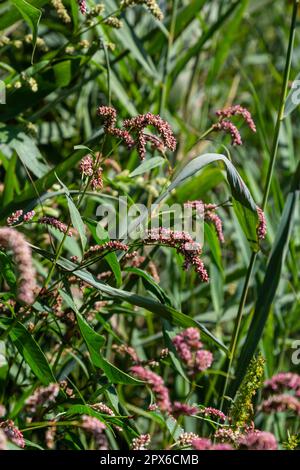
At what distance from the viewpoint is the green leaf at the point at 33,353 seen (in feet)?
3.29

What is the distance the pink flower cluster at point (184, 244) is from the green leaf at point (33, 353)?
0.20m

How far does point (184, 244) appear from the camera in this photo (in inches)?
39.8

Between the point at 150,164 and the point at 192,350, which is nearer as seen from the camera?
the point at 192,350

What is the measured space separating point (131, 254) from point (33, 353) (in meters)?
0.27

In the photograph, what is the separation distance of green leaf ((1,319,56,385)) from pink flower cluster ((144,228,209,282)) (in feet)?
0.64

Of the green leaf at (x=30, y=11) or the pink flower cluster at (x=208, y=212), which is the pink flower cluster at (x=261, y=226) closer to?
the pink flower cluster at (x=208, y=212)

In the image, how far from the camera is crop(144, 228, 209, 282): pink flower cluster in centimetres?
99

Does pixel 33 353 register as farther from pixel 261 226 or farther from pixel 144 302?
pixel 261 226

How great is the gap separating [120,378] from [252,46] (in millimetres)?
2619

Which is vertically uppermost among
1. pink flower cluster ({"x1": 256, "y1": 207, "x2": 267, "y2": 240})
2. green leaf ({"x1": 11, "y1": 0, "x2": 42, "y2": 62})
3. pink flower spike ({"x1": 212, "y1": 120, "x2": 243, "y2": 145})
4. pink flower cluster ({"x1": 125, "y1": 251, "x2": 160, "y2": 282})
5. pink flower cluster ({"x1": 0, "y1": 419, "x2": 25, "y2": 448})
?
green leaf ({"x1": 11, "y1": 0, "x2": 42, "y2": 62})

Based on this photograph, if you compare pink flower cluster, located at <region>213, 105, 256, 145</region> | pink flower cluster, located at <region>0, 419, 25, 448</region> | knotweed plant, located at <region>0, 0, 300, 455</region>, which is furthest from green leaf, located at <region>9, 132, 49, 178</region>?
pink flower cluster, located at <region>0, 419, 25, 448</region>

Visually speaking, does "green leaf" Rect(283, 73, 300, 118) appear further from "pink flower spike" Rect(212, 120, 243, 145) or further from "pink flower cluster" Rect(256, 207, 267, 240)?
"pink flower cluster" Rect(256, 207, 267, 240)

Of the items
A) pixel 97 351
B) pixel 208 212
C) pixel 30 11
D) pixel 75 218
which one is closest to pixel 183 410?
pixel 97 351
